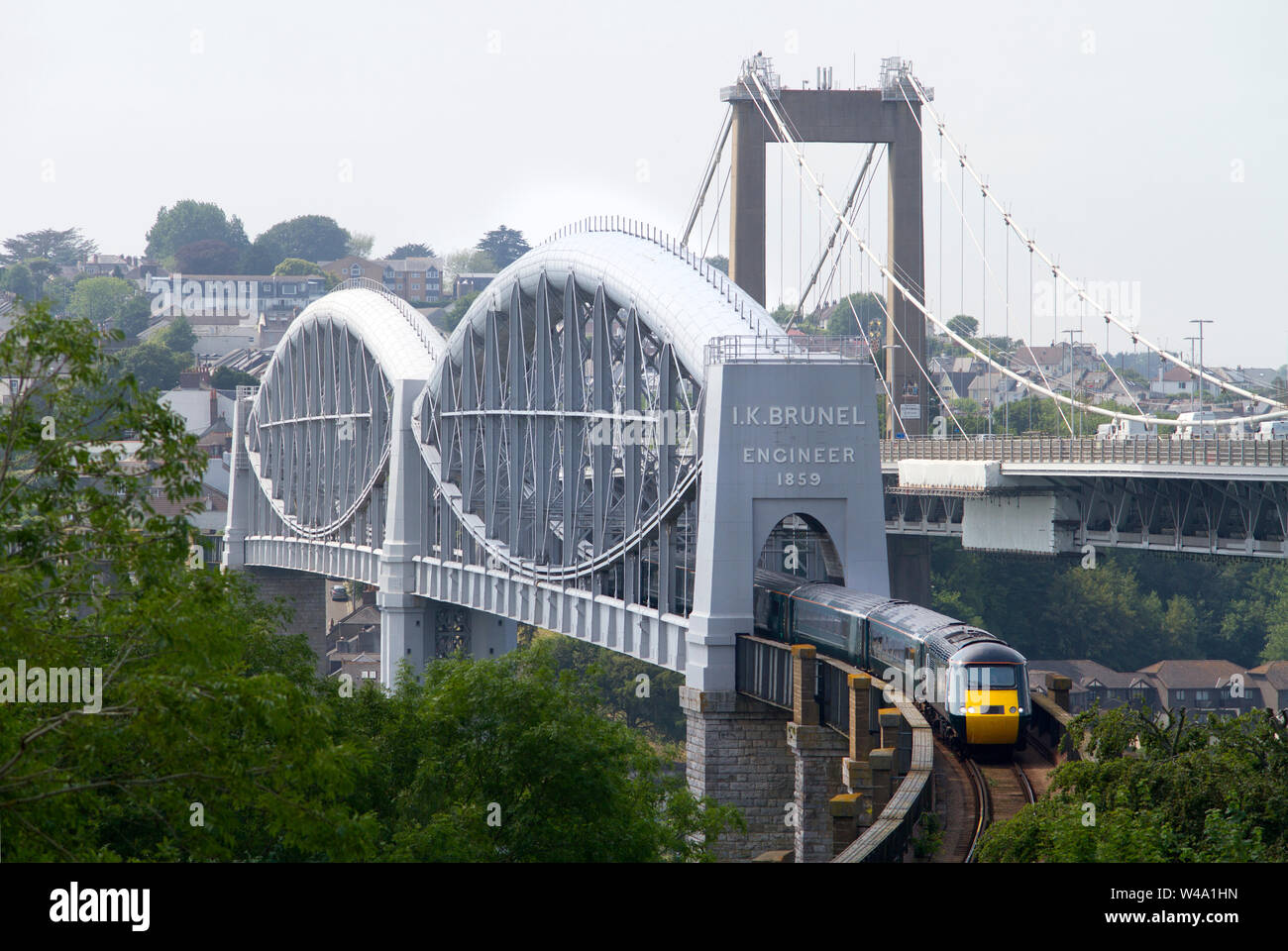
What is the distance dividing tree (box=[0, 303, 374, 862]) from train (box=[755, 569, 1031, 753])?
50.7ft

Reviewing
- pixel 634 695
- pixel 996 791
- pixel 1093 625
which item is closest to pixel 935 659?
pixel 996 791

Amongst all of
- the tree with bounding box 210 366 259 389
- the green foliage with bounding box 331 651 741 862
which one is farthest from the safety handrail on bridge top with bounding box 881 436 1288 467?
the tree with bounding box 210 366 259 389

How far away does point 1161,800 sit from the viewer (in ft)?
70.1

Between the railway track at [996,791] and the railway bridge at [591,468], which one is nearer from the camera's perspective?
the railway track at [996,791]

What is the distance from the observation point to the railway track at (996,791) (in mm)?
25352

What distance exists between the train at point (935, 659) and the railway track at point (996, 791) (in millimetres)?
638

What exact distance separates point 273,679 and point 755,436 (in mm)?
23639

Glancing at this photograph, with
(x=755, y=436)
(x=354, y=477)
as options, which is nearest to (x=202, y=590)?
(x=755, y=436)

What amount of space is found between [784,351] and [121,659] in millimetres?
25662

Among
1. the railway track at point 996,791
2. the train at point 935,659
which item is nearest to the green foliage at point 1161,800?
the railway track at point 996,791

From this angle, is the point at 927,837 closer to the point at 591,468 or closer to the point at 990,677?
the point at 990,677

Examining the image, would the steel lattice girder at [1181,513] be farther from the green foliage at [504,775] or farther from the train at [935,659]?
the green foliage at [504,775]

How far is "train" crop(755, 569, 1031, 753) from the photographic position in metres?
29.7
